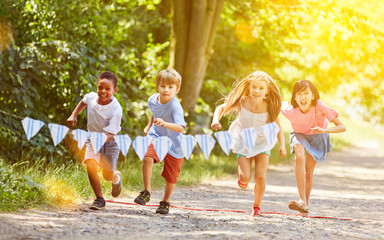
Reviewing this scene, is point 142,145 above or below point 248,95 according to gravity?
below

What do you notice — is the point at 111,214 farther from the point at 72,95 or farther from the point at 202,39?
the point at 202,39

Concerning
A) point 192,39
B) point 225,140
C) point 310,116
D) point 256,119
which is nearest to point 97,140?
point 225,140

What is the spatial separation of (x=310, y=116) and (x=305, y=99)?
241mm

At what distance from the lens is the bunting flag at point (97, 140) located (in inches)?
246

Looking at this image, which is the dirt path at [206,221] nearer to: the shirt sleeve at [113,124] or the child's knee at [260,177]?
the child's knee at [260,177]

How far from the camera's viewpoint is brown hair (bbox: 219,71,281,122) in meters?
6.63

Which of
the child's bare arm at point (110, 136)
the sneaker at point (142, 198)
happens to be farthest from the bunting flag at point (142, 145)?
the sneaker at point (142, 198)

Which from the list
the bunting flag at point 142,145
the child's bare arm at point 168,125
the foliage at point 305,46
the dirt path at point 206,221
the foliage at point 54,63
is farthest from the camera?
the foliage at point 305,46

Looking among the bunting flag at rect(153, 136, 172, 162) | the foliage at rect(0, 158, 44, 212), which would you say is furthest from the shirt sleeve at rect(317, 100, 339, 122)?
the foliage at rect(0, 158, 44, 212)

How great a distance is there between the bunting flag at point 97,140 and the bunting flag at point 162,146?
57cm

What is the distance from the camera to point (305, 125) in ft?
24.0

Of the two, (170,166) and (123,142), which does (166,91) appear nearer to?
(123,142)

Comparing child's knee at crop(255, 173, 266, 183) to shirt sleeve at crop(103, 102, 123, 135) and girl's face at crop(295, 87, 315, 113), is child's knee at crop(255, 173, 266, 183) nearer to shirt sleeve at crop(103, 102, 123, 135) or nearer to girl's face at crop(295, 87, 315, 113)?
girl's face at crop(295, 87, 315, 113)

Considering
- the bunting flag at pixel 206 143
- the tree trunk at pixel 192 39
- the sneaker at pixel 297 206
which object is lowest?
the sneaker at pixel 297 206
